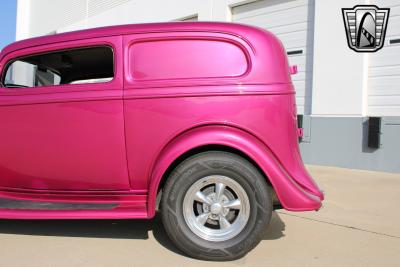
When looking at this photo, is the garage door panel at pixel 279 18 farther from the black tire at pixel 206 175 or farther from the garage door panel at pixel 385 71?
the black tire at pixel 206 175

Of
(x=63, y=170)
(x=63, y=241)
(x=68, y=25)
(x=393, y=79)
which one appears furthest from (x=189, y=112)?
(x=68, y=25)

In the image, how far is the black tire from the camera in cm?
329

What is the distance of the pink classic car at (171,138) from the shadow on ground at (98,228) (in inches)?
16.2

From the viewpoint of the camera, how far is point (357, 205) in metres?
5.32

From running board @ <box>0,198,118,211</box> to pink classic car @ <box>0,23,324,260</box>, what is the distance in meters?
0.02

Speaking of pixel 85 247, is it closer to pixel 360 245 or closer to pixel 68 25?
pixel 360 245

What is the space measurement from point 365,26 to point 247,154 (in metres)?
5.98

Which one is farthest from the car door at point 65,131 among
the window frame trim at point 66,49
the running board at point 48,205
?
the running board at point 48,205

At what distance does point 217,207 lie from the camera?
338 cm

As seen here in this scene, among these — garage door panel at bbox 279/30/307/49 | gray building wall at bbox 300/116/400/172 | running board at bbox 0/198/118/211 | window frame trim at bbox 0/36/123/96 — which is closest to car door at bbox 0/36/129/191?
window frame trim at bbox 0/36/123/96

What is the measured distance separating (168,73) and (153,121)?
0.42m

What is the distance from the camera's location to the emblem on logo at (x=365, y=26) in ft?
26.2

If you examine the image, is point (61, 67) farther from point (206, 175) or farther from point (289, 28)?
point (289, 28)

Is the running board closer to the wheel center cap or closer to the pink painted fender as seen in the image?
the pink painted fender
